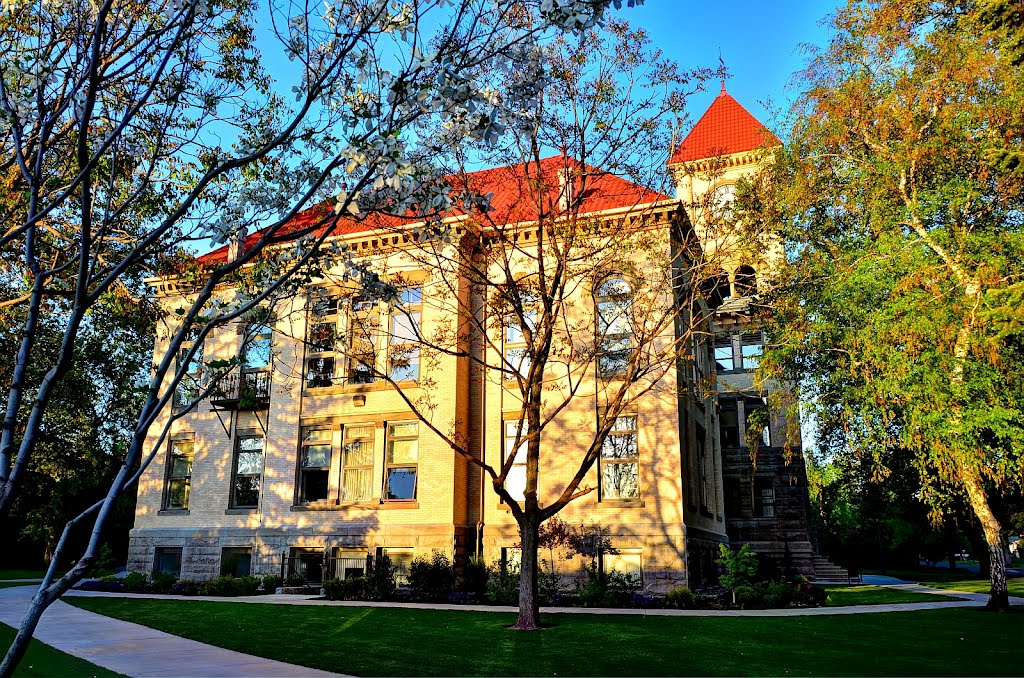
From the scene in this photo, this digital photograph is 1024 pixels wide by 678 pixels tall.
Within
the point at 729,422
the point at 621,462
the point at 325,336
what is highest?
the point at 729,422

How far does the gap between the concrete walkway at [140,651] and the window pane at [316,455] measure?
9592 millimetres

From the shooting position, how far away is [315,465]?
26.6 meters

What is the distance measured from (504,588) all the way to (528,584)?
5.83 metres

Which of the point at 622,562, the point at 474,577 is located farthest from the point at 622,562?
the point at 474,577

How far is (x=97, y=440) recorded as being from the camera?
38812 millimetres

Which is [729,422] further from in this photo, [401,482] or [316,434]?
[316,434]

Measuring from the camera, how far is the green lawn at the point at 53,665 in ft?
33.5

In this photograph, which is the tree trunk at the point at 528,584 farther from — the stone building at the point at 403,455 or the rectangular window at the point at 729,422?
the rectangular window at the point at 729,422

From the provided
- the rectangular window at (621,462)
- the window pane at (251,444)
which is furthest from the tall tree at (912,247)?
the window pane at (251,444)

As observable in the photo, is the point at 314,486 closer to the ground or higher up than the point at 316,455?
closer to the ground

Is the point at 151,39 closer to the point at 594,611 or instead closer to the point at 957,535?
the point at 594,611

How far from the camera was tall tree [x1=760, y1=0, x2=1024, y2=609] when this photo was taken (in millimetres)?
19922

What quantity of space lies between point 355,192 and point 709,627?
502 inches

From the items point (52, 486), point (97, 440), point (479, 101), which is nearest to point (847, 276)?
point (479, 101)
